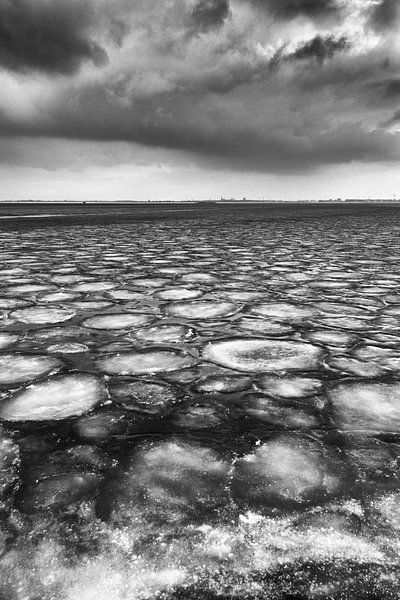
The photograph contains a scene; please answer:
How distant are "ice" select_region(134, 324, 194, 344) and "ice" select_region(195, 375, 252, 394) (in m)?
0.48

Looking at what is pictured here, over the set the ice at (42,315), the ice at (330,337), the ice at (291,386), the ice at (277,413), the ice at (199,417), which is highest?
the ice at (199,417)

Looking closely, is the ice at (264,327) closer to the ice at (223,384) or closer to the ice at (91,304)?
the ice at (223,384)

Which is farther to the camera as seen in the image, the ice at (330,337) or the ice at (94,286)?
the ice at (94,286)

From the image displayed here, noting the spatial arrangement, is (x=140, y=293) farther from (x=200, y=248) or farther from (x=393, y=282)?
(x=200, y=248)

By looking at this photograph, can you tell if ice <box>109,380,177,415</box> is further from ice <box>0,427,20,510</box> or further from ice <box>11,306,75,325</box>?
ice <box>11,306,75,325</box>

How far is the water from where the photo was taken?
0.75 meters

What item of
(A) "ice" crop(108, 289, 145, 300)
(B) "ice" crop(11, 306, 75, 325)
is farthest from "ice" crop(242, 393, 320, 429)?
(A) "ice" crop(108, 289, 145, 300)

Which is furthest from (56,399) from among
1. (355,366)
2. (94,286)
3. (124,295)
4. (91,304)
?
(94,286)

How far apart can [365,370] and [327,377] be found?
0.61ft

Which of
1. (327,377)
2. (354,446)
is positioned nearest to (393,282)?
(327,377)

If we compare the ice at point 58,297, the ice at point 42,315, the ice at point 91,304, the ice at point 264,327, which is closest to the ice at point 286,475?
the ice at point 264,327

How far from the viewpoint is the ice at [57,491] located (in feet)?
2.98

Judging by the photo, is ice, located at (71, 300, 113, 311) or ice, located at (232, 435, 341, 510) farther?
ice, located at (71, 300, 113, 311)

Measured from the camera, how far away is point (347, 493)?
946mm
